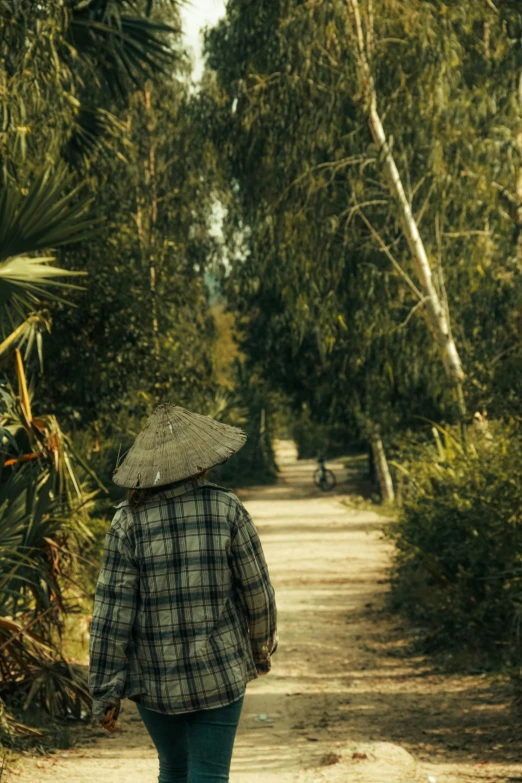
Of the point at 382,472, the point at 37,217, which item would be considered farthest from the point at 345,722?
the point at 382,472

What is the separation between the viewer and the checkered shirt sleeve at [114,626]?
3852 millimetres

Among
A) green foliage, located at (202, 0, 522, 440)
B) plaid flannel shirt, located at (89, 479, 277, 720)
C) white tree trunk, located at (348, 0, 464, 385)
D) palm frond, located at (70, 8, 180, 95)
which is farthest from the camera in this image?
green foliage, located at (202, 0, 522, 440)

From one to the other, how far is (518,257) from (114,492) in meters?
7.37

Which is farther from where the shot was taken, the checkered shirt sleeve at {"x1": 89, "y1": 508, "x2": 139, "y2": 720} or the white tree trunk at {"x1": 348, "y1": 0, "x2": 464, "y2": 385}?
the white tree trunk at {"x1": 348, "y1": 0, "x2": 464, "y2": 385}

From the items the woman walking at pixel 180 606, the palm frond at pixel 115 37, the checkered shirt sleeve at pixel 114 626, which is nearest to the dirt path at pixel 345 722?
the woman walking at pixel 180 606

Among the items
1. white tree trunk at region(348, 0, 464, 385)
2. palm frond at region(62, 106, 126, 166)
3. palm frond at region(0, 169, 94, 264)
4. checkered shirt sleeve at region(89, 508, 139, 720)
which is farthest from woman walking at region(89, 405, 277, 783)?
white tree trunk at region(348, 0, 464, 385)

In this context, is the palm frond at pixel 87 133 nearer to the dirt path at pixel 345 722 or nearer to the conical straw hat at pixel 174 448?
the dirt path at pixel 345 722

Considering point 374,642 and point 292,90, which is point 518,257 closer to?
point 292,90

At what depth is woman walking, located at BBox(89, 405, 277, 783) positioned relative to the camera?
3816mm

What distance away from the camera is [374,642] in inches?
452

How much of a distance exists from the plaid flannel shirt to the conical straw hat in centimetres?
7

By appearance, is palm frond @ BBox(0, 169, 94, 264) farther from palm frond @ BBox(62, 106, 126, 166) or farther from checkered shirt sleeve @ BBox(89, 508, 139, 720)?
palm frond @ BBox(62, 106, 126, 166)

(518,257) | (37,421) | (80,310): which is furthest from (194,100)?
(37,421)

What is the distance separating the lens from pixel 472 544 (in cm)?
973
